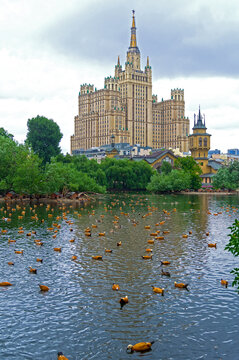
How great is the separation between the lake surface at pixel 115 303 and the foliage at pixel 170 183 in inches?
2688

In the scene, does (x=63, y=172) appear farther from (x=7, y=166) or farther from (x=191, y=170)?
(x=191, y=170)

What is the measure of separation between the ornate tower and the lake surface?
109407mm

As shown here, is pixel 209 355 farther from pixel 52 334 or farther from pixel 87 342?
pixel 52 334

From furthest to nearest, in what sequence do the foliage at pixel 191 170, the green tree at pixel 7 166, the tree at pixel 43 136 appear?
the foliage at pixel 191 170 → the tree at pixel 43 136 → the green tree at pixel 7 166

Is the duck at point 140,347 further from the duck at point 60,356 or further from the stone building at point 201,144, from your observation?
the stone building at point 201,144

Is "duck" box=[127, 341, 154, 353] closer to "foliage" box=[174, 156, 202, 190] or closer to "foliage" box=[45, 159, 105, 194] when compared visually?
"foliage" box=[45, 159, 105, 194]

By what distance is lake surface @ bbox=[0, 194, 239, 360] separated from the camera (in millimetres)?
12703

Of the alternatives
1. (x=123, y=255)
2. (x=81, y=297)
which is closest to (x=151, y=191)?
(x=123, y=255)

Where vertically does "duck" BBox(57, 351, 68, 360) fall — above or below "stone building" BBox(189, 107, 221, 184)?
below

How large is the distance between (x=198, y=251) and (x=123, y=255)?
17.2 ft

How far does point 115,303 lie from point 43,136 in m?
85.5

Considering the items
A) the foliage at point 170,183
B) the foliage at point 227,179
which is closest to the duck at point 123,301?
the foliage at point 170,183

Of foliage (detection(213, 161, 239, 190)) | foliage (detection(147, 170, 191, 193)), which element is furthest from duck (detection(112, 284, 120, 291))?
foliage (detection(213, 161, 239, 190))

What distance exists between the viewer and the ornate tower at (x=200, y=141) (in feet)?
441
